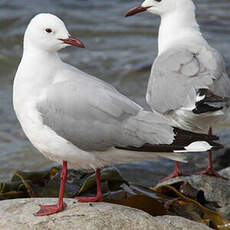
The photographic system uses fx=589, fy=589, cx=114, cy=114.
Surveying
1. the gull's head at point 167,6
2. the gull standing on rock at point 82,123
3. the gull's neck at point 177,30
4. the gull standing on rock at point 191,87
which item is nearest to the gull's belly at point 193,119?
the gull standing on rock at point 191,87

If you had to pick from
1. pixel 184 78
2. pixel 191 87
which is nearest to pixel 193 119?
pixel 191 87

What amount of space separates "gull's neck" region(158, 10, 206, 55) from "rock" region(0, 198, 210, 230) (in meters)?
2.86

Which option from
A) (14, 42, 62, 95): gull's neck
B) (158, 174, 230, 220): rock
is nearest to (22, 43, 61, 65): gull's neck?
(14, 42, 62, 95): gull's neck

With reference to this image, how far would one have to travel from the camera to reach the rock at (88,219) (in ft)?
12.9

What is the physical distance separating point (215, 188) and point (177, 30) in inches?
83.7

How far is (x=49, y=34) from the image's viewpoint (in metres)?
4.24

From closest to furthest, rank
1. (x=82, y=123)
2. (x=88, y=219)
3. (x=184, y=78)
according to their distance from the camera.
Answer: (x=88, y=219) < (x=82, y=123) < (x=184, y=78)

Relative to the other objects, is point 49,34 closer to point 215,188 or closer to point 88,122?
point 88,122

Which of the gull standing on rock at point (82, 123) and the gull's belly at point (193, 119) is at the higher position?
the gull standing on rock at point (82, 123)

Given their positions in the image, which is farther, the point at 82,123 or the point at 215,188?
the point at 215,188

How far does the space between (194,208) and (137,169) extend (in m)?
2.00

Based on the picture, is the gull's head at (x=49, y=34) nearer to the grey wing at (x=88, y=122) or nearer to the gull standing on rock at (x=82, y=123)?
the gull standing on rock at (x=82, y=123)

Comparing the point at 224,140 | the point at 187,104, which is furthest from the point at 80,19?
the point at 187,104

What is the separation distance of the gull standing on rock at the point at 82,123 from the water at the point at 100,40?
366 cm
